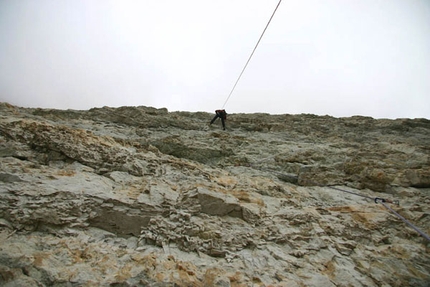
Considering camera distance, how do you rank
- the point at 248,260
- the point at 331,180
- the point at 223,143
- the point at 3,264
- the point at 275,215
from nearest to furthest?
the point at 3,264 → the point at 248,260 → the point at 275,215 → the point at 331,180 → the point at 223,143

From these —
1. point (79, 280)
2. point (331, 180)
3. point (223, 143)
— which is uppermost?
point (223, 143)

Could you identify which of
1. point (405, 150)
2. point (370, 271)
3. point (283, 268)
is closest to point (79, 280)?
point (283, 268)

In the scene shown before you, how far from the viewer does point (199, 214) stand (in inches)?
224

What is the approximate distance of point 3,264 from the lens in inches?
139

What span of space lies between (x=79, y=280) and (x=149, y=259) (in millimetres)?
1183

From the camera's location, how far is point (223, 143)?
1099 cm

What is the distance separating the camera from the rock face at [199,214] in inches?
162

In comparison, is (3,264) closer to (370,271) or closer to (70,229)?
(70,229)

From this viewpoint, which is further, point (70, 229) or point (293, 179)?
point (293, 179)

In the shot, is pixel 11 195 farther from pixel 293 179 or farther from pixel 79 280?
pixel 293 179

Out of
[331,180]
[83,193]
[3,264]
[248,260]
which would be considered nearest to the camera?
[3,264]

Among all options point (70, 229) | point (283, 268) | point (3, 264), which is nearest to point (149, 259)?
point (70, 229)

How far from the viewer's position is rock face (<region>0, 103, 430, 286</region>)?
4105mm

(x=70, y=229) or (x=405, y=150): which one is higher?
(x=405, y=150)
